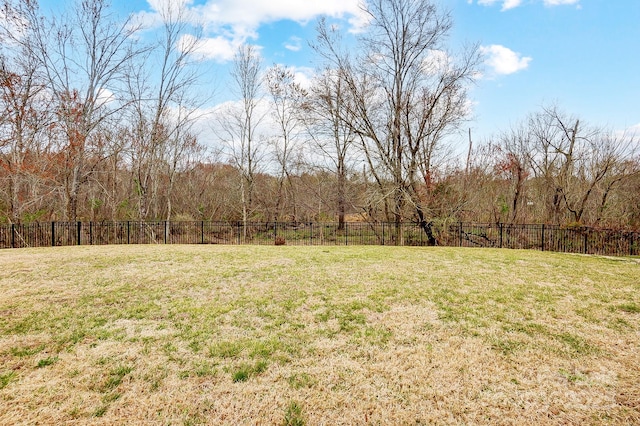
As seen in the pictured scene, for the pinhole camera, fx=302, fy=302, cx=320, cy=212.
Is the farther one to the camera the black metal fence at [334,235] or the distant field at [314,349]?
the black metal fence at [334,235]

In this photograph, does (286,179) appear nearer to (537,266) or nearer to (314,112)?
(314,112)

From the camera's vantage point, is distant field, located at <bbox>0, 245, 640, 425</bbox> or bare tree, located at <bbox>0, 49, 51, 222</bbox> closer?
distant field, located at <bbox>0, 245, 640, 425</bbox>

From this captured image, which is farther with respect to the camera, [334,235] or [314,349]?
[334,235]

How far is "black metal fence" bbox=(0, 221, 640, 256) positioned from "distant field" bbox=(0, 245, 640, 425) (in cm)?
677

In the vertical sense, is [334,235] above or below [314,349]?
above

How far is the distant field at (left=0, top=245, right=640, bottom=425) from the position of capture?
233 cm

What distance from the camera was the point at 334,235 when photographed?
16.3 meters

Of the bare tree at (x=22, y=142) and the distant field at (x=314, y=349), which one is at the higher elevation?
the bare tree at (x=22, y=142)

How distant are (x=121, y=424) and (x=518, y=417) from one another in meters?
2.90

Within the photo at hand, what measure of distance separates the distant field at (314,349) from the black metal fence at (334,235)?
6.77 metres

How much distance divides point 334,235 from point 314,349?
1300 centimetres

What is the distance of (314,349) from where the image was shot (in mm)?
3291

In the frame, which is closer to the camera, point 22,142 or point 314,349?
point 314,349

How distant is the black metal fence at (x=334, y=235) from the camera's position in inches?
471
